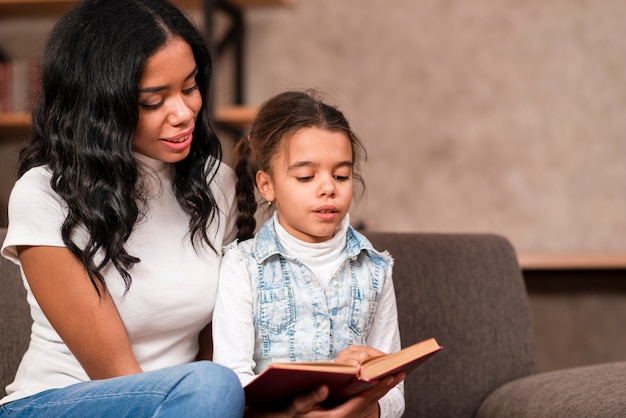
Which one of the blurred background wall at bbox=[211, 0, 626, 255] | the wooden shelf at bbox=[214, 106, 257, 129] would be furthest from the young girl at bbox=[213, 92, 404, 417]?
the blurred background wall at bbox=[211, 0, 626, 255]

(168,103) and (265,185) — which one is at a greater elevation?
(168,103)

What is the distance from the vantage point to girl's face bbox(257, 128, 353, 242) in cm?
145

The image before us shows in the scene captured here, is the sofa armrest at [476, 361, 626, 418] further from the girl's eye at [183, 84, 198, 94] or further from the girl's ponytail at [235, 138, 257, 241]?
the girl's eye at [183, 84, 198, 94]

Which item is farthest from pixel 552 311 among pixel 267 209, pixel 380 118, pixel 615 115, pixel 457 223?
pixel 267 209

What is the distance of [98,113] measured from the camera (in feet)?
4.66

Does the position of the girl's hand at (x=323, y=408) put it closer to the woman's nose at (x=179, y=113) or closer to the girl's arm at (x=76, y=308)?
the girl's arm at (x=76, y=308)

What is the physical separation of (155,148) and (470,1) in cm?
204

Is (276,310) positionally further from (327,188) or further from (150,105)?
(150,105)

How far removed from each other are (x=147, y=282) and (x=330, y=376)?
1.42ft

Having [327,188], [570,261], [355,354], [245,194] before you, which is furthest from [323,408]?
[570,261]

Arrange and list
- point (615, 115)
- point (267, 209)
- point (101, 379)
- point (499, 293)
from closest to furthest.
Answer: point (101, 379)
point (267, 209)
point (499, 293)
point (615, 115)

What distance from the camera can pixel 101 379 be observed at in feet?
4.60

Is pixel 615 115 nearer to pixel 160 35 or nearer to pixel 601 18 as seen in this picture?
pixel 601 18

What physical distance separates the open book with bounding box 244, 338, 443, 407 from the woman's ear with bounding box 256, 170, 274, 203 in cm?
39
